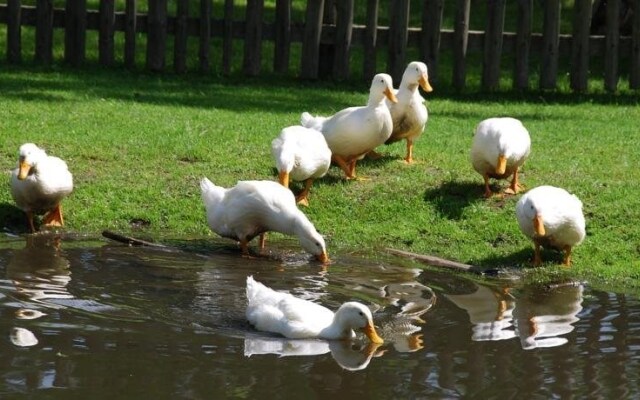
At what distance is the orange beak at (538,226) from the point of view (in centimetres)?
870

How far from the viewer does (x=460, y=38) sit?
1562 centimetres

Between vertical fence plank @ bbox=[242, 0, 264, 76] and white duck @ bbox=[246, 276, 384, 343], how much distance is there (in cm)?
901

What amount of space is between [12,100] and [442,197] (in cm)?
557

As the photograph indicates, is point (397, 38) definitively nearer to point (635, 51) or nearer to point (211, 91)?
point (211, 91)

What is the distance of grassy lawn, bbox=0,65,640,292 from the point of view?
385 inches

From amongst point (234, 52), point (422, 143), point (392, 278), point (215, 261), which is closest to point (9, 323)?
point (215, 261)

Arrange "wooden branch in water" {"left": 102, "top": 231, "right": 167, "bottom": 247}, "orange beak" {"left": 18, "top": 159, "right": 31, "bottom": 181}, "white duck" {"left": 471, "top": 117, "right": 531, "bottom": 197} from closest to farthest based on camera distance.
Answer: "wooden branch in water" {"left": 102, "top": 231, "right": 167, "bottom": 247} < "orange beak" {"left": 18, "top": 159, "right": 31, "bottom": 181} < "white duck" {"left": 471, "top": 117, "right": 531, "bottom": 197}

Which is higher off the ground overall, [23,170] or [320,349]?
[23,170]

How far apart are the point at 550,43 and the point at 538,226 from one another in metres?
7.41

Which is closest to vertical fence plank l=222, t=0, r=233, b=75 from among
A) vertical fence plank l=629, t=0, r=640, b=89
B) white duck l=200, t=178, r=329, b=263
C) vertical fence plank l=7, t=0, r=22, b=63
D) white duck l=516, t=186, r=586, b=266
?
vertical fence plank l=7, t=0, r=22, b=63

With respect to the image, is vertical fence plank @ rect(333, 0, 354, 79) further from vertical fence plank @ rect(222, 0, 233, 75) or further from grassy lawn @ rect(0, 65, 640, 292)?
vertical fence plank @ rect(222, 0, 233, 75)

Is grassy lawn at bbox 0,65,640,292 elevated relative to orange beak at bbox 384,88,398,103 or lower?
lower

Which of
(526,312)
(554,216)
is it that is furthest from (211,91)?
(526,312)

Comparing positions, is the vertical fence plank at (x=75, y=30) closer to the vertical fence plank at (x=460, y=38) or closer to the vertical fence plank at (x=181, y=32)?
the vertical fence plank at (x=181, y=32)
